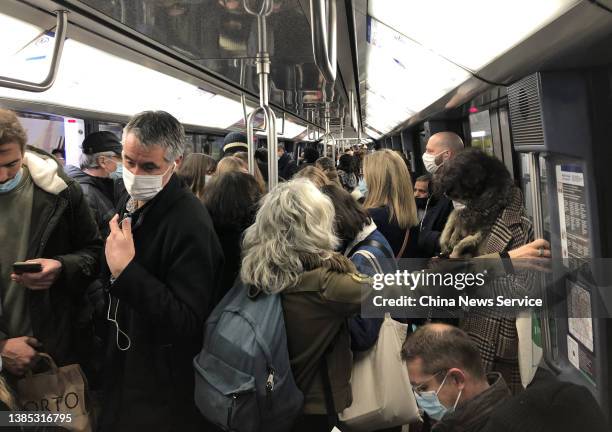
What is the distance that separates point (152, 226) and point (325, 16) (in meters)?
0.97

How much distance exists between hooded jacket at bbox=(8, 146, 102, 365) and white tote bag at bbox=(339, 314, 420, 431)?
1.17 m

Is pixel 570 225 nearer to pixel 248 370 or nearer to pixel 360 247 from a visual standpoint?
pixel 360 247

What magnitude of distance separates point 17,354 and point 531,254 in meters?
2.00

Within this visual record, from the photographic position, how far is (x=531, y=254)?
1.83 metres

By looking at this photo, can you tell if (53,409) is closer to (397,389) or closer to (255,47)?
(397,389)

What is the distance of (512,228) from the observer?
6.39 ft

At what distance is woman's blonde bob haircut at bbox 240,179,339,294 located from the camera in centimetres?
167

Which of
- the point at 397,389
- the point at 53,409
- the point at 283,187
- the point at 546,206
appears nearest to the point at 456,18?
the point at 546,206

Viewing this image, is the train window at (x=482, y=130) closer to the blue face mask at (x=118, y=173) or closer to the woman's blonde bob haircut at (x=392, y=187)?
the woman's blonde bob haircut at (x=392, y=187)

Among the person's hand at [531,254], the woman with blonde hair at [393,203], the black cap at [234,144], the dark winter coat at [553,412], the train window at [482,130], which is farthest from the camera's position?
the train window at [482,130]

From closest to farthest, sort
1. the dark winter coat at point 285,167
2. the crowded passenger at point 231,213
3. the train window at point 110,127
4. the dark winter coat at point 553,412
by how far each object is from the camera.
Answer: the dark winter coat at point 553,412
the crowded passenger at point 231,213
the train window at point 110,127
the dark winter coat at point 285,167

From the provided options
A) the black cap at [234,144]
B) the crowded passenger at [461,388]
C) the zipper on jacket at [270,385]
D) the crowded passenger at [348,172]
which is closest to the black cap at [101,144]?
the black cap at [234,144]

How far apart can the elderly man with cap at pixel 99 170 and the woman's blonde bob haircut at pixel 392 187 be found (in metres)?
1.91

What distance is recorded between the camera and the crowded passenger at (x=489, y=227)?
6.37 feet
